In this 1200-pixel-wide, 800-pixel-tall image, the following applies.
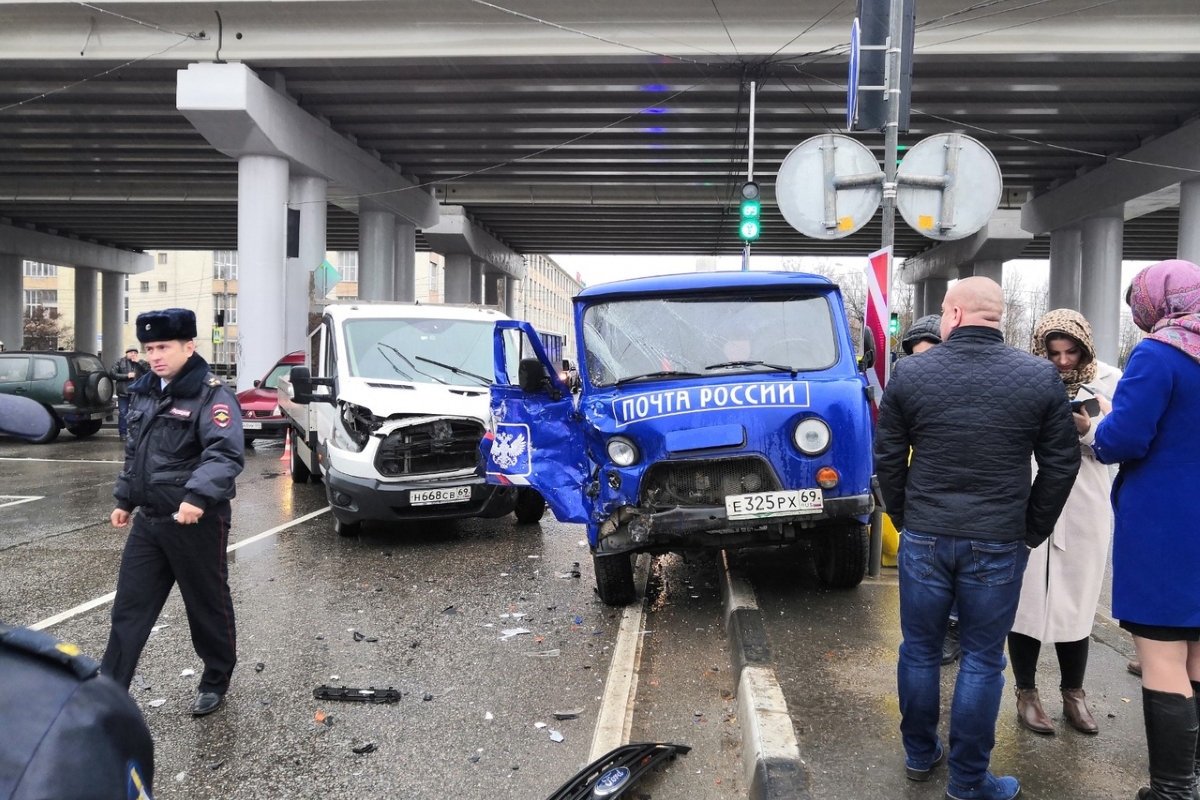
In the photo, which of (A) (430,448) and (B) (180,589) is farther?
(A) (430,448)

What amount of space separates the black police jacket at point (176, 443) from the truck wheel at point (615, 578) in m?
2.44

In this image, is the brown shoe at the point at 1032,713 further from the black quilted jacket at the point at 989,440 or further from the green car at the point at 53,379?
the green car at the point at 53,379

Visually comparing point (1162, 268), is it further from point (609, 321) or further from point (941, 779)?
point (609, 321)

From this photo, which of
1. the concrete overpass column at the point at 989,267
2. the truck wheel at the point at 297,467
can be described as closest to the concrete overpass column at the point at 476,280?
the concrete overpass column at the point at 989,267

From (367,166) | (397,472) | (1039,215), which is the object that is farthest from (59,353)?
(1039,215)

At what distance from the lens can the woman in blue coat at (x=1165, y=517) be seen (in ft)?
9.45

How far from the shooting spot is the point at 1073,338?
3.56 m

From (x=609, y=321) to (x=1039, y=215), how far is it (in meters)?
26.3

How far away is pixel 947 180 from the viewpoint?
5484 millimetres

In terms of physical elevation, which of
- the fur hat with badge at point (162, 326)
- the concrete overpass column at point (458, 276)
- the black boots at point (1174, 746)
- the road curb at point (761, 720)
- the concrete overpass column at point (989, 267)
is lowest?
the road curb at point (761, 720)

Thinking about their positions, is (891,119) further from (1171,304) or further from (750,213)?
(750,213)

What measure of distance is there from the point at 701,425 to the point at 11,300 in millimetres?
46963

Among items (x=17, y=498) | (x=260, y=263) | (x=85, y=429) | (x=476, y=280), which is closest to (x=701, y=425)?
(x=17, y=498)

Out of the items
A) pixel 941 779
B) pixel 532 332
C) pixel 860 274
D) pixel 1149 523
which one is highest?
pixel 860 274
